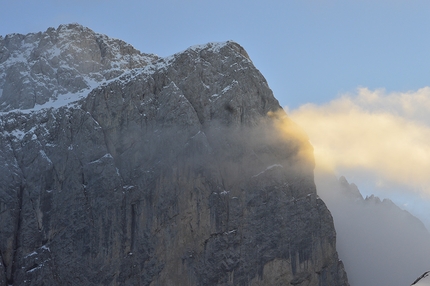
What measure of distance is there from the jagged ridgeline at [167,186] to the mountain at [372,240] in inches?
1579

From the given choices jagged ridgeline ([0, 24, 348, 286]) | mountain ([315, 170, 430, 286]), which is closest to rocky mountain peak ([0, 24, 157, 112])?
jagged ridgeline ([0, 24, 348, 286])

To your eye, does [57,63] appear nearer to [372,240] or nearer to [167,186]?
[167,186]

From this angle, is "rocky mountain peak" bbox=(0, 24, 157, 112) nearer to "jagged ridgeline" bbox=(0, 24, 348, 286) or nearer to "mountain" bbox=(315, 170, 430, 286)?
"jagged ridgeline" bbox=(0, 24, 348, 286)

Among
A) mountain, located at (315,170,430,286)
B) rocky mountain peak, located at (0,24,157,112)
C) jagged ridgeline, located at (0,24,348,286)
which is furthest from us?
mountain, located at (315,170,430,286)

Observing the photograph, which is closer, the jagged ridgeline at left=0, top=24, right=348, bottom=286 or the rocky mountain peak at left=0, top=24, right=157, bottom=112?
the jagged ridgeline at left=0, top=24, right=348, bottom=286

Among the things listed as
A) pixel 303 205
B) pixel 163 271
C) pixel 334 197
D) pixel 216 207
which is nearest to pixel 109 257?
pixel 163 271

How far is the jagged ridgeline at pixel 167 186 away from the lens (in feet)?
384

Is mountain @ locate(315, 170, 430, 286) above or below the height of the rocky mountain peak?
below

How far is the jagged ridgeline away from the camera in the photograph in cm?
11719

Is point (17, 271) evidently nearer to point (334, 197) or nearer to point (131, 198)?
point (131, 198)

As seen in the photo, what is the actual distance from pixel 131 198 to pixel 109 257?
10.8 meters

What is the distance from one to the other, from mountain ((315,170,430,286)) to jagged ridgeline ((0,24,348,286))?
1579 inches

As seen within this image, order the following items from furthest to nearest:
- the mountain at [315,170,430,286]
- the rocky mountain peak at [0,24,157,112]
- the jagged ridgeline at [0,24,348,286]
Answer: the mountain at [315,170,430,286] → the rocky mountain peak at [0,24,157,112] → the jagged ridgeline at [0,24,348,286]

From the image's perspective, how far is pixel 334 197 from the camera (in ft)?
620
